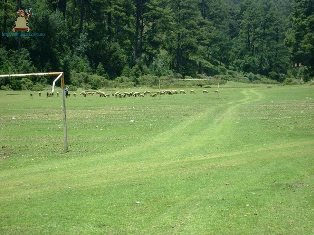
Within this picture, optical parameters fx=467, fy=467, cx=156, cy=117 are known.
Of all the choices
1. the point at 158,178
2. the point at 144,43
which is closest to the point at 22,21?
the point at 144,43

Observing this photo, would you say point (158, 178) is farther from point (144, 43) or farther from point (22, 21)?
point (144, 43)

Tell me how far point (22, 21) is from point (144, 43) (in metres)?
34.1

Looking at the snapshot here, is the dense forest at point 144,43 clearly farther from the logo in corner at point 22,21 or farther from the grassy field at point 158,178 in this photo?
the grassy field at point 158,178

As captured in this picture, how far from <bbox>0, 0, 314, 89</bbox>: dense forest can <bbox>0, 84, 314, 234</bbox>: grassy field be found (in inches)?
1727

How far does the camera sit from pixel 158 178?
51.0 ft

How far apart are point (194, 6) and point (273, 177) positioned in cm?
9723

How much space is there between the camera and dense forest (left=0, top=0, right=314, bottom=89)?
77688 millimetres

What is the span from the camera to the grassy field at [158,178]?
1115 centimetres

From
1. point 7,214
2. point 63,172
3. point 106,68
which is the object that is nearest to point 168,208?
point 7,214

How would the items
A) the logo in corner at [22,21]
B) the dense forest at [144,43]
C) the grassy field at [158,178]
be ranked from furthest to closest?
the dense forest at [144,43] → the logo in corner at [22,21] → the grassy field at [158,178]

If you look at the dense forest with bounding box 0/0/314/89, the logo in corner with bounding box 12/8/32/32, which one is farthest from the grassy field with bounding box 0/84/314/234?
the logo in corner with bounding box 12/8/32/32

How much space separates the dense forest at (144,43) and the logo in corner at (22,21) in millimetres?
819

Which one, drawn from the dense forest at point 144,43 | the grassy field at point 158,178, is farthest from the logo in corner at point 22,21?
the grassy field at point 158,178

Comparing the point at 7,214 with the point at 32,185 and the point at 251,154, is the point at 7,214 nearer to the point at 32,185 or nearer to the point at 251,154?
the point at 32,185
